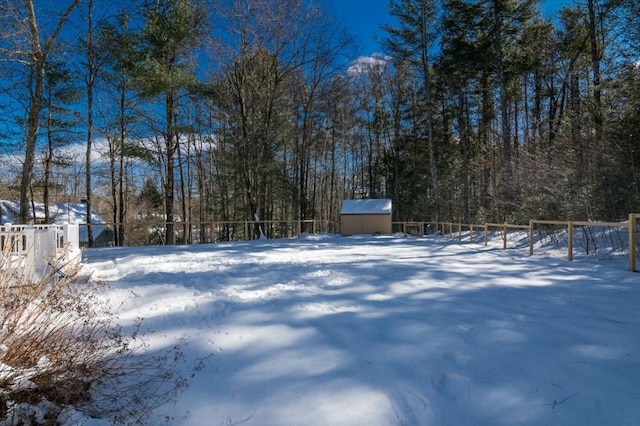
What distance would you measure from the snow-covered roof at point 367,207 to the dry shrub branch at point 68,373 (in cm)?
1836

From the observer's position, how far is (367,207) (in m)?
21.2

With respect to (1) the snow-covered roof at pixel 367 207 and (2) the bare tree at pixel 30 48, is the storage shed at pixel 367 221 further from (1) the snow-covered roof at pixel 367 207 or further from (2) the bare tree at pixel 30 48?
(2) the bare tree at pixel 30 48

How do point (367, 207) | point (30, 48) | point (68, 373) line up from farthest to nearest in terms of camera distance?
point (367, 207) < point (30, 48) < point (68, 373)

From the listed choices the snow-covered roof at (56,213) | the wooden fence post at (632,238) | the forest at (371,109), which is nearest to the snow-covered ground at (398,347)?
the wooden fence post at (632,238)

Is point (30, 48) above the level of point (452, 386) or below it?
above

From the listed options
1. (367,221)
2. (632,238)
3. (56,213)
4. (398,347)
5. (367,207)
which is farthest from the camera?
(56,213)

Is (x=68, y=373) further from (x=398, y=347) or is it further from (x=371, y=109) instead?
(x=371, y=109)

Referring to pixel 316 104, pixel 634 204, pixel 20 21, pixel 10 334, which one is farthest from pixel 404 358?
pixel 316 104

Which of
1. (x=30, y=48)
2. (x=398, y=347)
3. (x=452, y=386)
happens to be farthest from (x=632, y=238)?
(x=30, y=48)

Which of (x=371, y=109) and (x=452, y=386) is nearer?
(x=452, y=386)

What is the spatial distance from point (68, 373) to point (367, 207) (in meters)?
19.6

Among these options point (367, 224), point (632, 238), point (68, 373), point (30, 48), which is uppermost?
point (30, 48)

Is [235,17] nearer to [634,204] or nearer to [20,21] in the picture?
[20,21]

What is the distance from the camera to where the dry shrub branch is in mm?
1977
